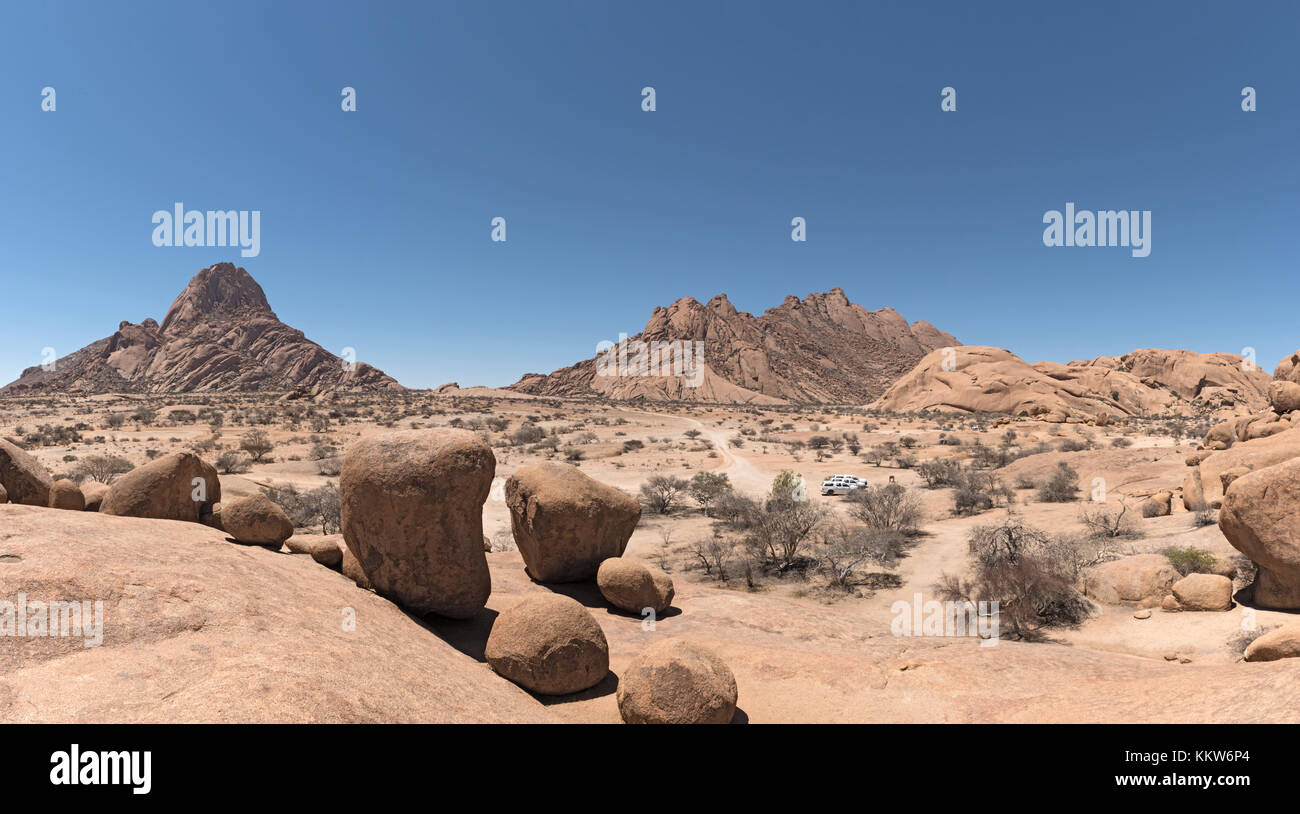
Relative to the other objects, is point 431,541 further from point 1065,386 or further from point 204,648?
point 1065,386

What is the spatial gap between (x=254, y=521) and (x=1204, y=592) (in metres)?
15.5

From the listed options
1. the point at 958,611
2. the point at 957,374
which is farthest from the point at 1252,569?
the point at 957,374

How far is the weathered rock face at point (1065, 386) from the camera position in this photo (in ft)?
217

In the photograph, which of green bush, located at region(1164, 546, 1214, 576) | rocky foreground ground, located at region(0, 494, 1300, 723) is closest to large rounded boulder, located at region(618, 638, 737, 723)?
rocky foreground ground, located at region(0, 494, 1300, 723)

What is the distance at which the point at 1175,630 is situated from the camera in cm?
893

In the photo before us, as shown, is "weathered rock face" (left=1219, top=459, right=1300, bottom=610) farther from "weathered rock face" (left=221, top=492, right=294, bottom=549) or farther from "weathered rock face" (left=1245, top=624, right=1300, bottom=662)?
"weathered rock face" (left=221, top=492, right=294, bottom=549)

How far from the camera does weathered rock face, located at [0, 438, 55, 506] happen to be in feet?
24.6

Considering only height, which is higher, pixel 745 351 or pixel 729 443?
pixel 745 351

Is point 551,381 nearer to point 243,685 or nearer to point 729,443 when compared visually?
point 729,443

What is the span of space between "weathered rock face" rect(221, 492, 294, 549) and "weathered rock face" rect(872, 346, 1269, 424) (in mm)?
65010

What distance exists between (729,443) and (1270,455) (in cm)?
2908

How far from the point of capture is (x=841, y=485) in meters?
24.0

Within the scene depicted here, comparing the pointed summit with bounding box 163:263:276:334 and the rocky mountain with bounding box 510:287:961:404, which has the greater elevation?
the pointed summit with bounding box 163:263:276:334

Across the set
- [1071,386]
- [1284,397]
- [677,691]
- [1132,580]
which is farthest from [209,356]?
[1071,386]
